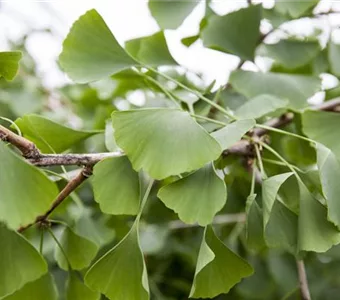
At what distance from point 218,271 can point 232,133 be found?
107mm

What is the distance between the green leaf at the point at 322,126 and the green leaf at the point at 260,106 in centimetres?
2

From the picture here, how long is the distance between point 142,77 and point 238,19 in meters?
0.12

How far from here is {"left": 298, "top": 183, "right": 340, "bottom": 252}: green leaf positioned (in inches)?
16.3

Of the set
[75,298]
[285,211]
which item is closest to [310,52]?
[285,211]

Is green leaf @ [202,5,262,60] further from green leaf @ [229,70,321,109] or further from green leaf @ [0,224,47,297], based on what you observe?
green leaf @ [0,224,47,297]

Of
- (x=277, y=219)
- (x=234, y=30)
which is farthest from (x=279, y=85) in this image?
(x=277, y=219)

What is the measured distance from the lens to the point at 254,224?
44cm

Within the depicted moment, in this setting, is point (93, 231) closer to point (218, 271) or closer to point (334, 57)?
point (218, 271)

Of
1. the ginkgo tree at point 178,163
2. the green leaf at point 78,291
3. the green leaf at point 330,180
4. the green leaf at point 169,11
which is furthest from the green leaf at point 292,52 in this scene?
the green leaf at point 78,291

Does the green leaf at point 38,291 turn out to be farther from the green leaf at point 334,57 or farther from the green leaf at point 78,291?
the green leaf at point 334,57

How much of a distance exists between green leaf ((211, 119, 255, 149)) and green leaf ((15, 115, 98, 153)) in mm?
140

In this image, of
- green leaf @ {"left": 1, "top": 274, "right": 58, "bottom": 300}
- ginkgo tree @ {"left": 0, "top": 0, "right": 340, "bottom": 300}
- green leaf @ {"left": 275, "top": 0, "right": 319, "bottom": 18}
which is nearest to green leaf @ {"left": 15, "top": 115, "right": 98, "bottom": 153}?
ginkgo tree @ {"left": 0, "top": 0, "right": 340, "bottom": 300}

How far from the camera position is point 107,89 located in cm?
76

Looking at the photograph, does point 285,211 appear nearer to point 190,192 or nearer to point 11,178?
point 190,192
